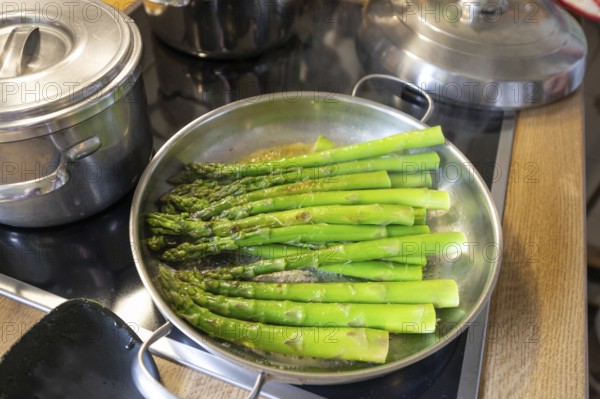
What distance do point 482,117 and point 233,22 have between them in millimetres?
670

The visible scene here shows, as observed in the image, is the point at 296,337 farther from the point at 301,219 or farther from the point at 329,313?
the point at 301,219

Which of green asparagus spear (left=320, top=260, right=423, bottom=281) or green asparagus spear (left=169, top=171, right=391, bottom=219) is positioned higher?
green asparagus spear (left=169, top=171, right=391, bottom=219)

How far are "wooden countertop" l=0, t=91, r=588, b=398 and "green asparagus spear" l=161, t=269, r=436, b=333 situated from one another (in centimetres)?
11

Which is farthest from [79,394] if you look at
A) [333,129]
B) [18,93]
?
[333,129]

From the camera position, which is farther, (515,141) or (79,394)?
(515,141)

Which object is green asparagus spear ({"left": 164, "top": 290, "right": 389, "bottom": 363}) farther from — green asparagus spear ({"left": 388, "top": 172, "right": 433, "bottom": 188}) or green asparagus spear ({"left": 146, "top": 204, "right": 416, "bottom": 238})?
green asparagus spear ({"left": 388, "top": 172, "right": 433, "bottom": 188})

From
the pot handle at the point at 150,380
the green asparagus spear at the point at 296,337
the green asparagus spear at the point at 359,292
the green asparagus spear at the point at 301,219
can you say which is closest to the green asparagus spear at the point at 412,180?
the green asparagus spear at the point at 301,219

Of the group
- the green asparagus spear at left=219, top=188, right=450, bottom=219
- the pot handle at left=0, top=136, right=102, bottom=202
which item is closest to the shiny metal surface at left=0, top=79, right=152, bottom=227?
the pot handle at left=0, top=136, right=102, bottom=202

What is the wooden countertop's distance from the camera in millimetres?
791

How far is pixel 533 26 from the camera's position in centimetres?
130

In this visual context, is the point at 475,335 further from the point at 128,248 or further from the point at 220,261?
the point at 128,248

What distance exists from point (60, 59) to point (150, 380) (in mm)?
534

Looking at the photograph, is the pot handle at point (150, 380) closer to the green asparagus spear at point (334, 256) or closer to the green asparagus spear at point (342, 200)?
the green asparagus spear at point (334, 256)

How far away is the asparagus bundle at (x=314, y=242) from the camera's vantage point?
0.79m
